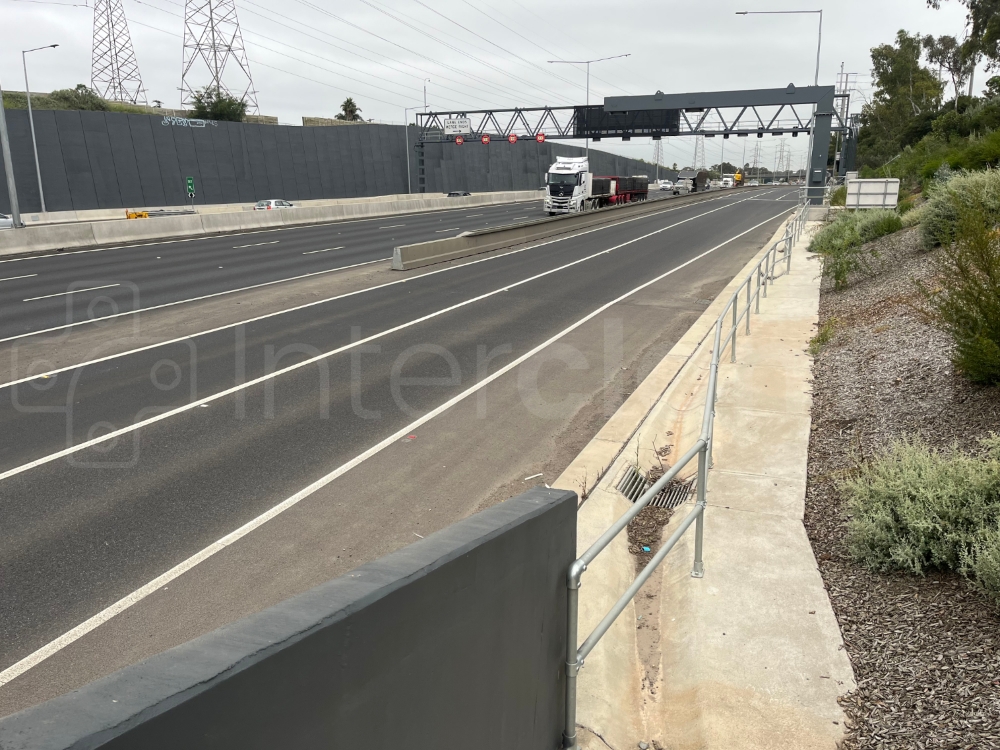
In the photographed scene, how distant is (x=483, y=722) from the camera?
3037 mm

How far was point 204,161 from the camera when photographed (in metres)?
64.4

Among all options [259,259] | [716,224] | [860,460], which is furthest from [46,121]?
[860,460]

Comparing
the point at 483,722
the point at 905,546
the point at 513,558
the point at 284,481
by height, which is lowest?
the point at 284,481

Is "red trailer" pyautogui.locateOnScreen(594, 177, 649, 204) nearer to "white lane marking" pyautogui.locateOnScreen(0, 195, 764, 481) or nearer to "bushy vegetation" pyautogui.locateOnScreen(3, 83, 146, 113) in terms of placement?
"white lane marking" pyautogui.locateOnScreen(0, 195, 764, 481)

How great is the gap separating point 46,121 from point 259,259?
1506 inches

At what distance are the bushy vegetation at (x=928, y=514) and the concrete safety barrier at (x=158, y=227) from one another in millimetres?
28884

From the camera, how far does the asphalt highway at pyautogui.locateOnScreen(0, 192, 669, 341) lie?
685 inches

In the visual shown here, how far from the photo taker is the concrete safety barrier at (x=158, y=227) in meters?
28.0

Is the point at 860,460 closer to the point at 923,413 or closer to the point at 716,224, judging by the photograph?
the point at 923,413

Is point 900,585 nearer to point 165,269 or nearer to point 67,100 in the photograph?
point 165,269

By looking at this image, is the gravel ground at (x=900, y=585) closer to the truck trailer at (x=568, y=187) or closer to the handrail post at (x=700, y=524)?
the handrail post at (x=700, y=524)

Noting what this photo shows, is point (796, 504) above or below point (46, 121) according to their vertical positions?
below

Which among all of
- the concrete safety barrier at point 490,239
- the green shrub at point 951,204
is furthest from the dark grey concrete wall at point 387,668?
the concrete safety barrier at point 490,239

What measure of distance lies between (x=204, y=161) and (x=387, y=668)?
6862cm
